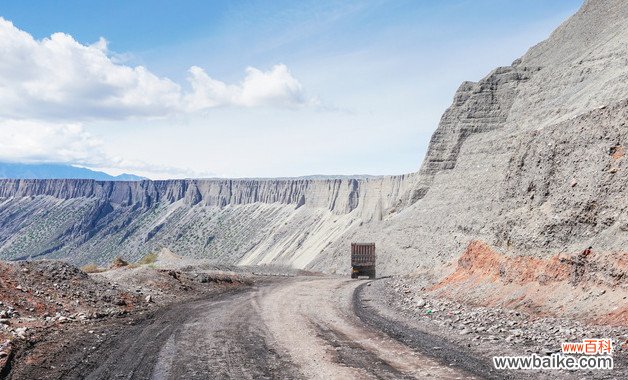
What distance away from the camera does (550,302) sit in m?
15.7

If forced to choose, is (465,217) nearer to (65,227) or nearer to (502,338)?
(502,338)

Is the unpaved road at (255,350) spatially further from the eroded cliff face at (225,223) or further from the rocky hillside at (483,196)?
the eroded cliff face at (225,223)

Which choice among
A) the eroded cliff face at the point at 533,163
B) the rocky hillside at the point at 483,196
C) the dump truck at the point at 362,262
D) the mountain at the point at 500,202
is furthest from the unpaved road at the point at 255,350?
the dump truck at the point at 362,262

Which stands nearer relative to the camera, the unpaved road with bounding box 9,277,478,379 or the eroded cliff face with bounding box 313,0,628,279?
the unpaved road with bounding box 9,277,478,379

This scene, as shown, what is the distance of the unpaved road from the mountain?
636 cm

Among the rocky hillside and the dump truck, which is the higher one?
the rocky hillside

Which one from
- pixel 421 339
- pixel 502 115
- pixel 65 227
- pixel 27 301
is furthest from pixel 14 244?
pixel 421 339

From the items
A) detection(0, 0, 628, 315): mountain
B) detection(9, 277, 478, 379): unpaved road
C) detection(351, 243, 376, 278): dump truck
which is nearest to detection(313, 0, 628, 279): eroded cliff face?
detection(0, 0, 628, 315): mountain

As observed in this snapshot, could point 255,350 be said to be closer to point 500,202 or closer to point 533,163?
point 533,163

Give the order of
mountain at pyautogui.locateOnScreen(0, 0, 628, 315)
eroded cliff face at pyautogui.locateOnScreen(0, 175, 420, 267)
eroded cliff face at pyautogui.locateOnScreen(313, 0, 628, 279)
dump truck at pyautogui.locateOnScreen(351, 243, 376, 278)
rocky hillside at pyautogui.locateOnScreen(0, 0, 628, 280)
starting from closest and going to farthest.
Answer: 1. mountain at pyautogui.locateOnScreen(0, 0, 628, 315)
2. eroded cliff face at pyautogui.locateOnScreen(313, 0, 628, 279)
3. rocky hillside at pyautogui.locateOnScreen(0, 0, 628, 280)
4. dump truck at pyautogui.locateOnScreen(351, 243, 376, 278)
5. eroded cliff face at pyautogui.locateOnScreen(0, 175, 420, 267)

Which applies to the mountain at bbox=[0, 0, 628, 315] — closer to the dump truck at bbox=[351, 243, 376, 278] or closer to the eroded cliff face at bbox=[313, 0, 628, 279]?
the eroded cliff face at bbox=[313, 0, 628, 279]

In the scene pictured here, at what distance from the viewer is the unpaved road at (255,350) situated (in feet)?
34.8

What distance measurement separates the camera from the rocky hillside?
17750 millimetres

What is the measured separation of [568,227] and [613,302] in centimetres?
453
